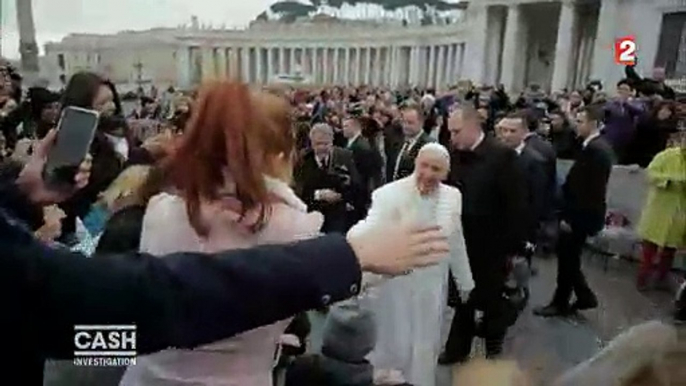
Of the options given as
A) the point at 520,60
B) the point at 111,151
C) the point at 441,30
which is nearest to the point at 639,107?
the point at 111,151

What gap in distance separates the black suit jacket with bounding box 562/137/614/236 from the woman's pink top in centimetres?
537

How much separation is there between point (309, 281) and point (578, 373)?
37 centimetres

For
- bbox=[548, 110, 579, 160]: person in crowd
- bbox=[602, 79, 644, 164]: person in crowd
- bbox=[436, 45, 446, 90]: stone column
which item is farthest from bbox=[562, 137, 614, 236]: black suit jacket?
bbox=[436, 45, 446, 90]: stone column

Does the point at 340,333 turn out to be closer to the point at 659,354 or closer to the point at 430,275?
the point at 430,275

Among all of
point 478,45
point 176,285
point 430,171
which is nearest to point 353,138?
point 430,171

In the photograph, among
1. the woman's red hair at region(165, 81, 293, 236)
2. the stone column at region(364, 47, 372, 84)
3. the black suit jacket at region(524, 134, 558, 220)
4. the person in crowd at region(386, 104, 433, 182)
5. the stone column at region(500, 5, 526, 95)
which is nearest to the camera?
the woman's red hair at region(165, 81, 293, 236)

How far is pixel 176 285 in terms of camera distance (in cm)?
96

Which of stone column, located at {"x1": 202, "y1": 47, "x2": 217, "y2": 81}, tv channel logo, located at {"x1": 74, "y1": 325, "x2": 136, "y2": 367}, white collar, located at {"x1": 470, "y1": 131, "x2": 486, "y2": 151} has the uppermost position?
stone column, located at {"x1": 202, "y1": 47, "x2": 217, "y2": 81}

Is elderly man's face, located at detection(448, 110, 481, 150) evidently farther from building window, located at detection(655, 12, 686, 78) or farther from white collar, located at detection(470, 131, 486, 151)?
building window, located at detection(655, 12, 686, 78)

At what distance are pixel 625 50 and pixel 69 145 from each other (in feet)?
91.0

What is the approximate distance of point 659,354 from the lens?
2.72 feet

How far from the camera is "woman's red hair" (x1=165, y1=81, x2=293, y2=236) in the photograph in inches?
68.7

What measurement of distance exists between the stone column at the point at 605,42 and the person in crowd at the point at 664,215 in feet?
77.2

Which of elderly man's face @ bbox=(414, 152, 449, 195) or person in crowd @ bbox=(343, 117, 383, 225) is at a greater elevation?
elderly man's face @ bbox=(414, 152, 449, 195)
